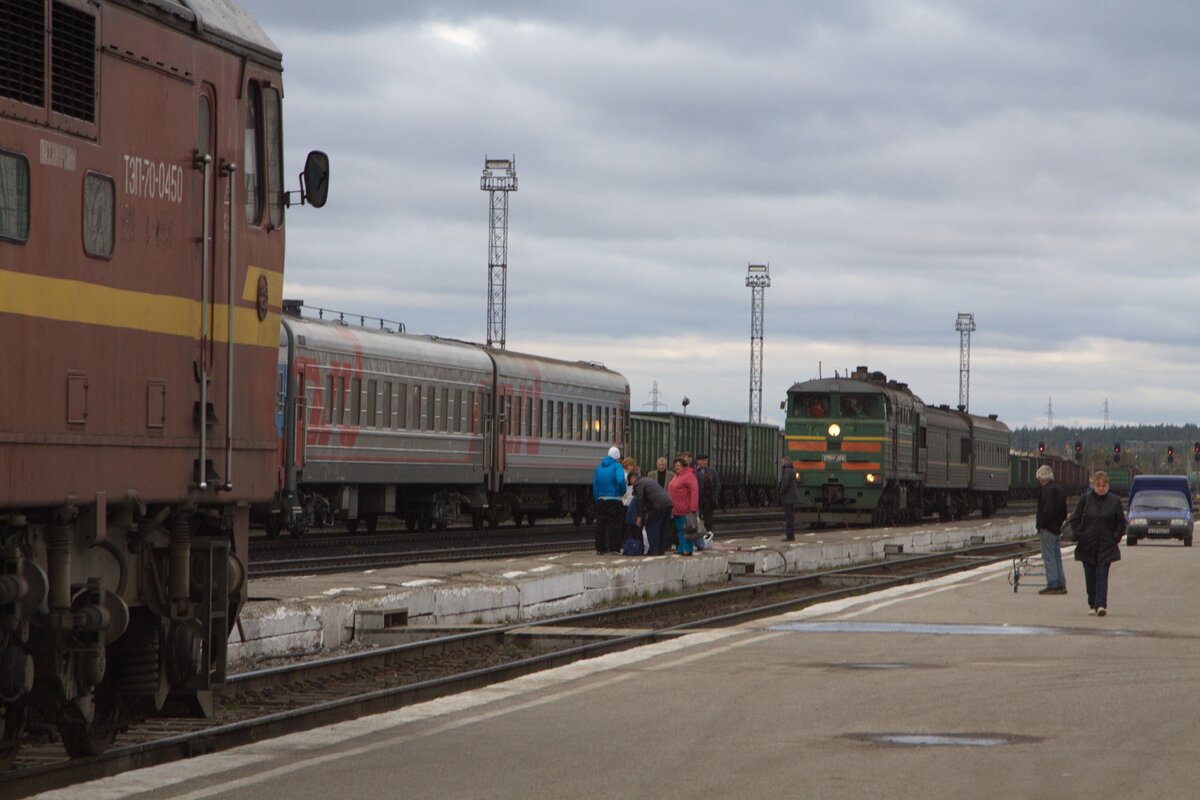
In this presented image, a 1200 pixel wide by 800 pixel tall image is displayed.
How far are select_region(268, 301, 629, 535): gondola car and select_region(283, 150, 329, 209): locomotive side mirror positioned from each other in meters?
15.8

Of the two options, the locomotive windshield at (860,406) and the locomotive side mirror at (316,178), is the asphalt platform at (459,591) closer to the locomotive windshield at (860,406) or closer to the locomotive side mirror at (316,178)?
the locomotive side mirror at (316,178)

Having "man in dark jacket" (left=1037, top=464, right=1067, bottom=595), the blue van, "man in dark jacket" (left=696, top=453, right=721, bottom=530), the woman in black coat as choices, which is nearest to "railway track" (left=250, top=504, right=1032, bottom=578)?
"man in dark jacket" (left=696, top=453, right=721, bottom=530)

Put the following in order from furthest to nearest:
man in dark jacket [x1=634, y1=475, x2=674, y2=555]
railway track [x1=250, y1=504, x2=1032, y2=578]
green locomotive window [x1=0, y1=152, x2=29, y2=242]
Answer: man in dark jacket [x1=634, y1=475, x2=674, y2=555] → railway track [x1=250, y1=504, x2=1032, y2=578] → green locomotive window [x1=0, y1=152, x2=29, y2=242]

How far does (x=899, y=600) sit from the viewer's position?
855 inches

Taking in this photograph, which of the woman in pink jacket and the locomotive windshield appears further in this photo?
the locomotive windshield

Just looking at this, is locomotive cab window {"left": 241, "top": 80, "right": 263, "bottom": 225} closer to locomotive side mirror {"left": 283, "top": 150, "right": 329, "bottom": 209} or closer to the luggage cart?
locomotive side mirror {"left": 283, "top": 150, "right": 329, "bottom": 209}

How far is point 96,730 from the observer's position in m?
9.32

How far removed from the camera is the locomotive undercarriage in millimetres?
8070

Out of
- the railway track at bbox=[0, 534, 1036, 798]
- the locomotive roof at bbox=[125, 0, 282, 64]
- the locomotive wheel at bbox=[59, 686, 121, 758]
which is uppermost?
the locomotive roof at bbox=[125, 0, 282, 64]

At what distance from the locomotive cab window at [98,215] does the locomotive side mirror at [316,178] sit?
1.75 meters

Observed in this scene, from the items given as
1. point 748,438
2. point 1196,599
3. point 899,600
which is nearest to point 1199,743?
point 899,600

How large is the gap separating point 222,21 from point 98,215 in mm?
1806

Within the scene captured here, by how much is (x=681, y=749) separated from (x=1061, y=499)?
13410mm

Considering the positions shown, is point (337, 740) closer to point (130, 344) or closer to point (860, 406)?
point (130, 344)
